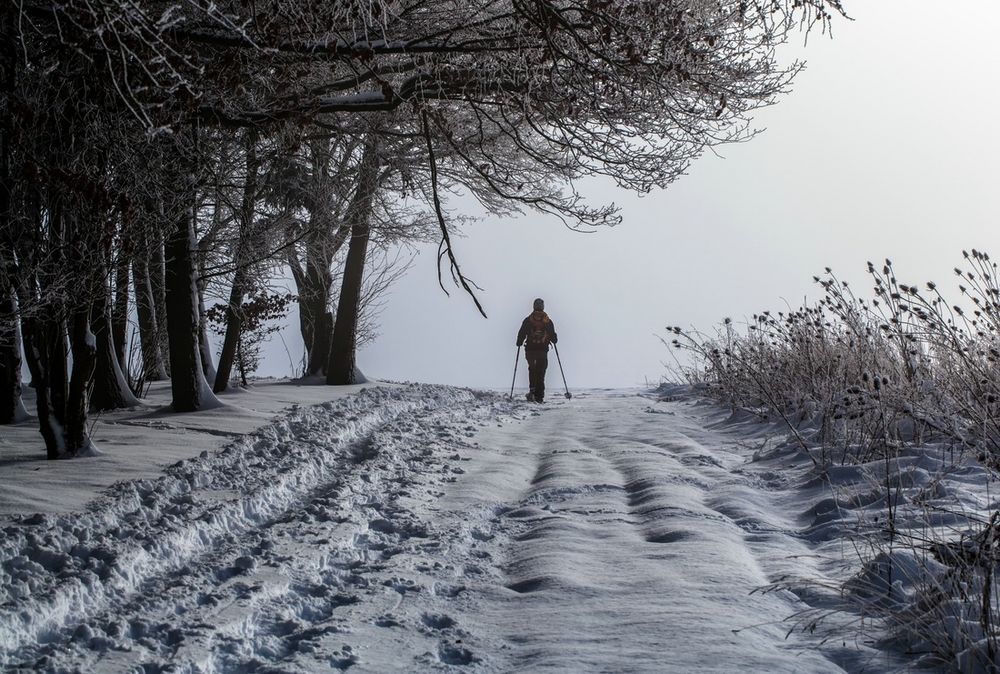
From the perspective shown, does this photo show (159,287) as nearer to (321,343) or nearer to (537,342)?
(321,343)

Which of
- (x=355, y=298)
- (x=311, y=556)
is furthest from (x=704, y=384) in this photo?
(x=311, y=556)

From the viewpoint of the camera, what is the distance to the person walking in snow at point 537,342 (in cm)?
1911

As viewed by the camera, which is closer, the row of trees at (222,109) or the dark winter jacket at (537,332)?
the row of trees at (222,109)

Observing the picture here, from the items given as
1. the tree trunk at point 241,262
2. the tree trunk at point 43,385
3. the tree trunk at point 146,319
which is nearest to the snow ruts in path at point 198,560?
the tree trunk at point 43,385

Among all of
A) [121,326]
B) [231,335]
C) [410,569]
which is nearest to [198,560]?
[410,569]

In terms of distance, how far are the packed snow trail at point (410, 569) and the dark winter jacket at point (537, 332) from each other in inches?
407

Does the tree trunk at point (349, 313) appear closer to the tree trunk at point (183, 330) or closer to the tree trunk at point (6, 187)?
the tree trunk at point (183, 330)

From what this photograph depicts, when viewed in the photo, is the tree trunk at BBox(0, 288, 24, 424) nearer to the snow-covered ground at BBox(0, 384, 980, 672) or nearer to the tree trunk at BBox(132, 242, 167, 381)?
the tree trunk at BBox(132, 242, 167, 381)

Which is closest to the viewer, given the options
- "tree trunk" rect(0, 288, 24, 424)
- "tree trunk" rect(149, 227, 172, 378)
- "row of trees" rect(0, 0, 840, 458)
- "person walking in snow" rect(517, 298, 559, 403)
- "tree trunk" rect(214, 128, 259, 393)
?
"row of trees" rect(0, 0, 840, 458)

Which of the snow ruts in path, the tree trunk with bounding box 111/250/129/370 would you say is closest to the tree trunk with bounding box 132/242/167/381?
the tree trunk with bounding box 111/250/129/370

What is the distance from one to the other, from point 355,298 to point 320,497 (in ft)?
41.5

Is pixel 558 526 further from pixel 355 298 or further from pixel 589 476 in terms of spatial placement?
pixel 355 298

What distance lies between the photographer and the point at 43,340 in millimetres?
9055

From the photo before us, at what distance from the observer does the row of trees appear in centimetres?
755
